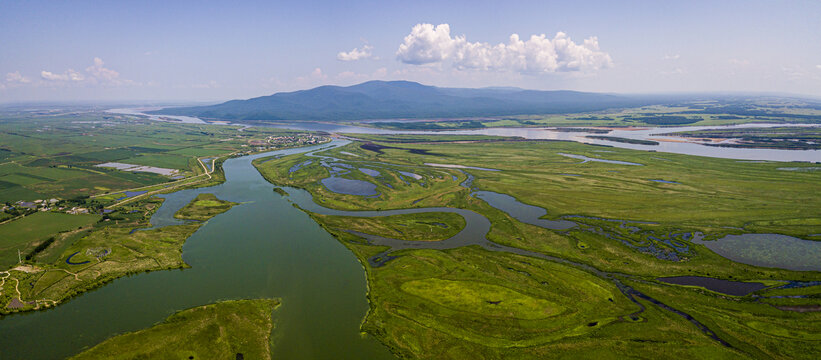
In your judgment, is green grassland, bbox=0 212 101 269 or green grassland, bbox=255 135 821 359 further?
green grassland, bbox=0 212 101 269

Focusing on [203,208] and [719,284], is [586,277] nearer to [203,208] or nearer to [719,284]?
[719,284]

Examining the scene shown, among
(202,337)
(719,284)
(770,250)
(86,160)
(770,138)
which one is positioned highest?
(770,138)

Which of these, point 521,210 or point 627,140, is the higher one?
point 627,140

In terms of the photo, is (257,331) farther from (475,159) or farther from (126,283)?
(475,159)

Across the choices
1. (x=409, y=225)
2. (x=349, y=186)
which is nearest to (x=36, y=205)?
(x=349, y=186)

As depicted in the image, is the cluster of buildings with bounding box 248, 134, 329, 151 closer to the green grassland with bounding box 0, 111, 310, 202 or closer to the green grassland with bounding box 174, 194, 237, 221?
the green grassland with bounding box 0, 111, 310, 202

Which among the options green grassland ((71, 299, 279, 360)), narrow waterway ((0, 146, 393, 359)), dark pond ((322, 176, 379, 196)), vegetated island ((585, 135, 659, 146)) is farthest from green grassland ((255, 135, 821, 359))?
vegetated island ((585, 135, 659, 146))
